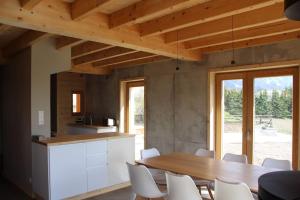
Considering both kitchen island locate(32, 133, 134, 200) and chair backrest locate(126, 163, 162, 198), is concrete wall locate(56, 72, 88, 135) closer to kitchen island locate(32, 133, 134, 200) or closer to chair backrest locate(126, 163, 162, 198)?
kitchen island locate(32, 133, 134, 200)

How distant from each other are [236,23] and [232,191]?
78.6 inches

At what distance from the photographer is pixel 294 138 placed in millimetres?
3961

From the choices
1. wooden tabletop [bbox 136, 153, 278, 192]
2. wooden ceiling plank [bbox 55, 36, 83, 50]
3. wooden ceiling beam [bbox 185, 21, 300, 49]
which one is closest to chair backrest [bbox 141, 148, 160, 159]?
wooden tabletop [bbox 136, 153, 278, 192]

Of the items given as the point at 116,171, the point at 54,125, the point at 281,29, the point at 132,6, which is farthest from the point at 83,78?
the point at 281,29

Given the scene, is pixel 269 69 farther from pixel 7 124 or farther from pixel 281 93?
pixel 7 124

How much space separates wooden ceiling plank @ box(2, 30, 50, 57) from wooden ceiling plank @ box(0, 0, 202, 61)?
0.97 meters

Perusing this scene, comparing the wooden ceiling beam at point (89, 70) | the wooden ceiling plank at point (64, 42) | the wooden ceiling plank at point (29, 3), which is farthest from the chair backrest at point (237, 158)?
the wooden ceiling beam at point (89, 70)

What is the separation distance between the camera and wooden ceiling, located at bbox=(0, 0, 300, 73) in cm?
252

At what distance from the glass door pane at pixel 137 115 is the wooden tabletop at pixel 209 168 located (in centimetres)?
273

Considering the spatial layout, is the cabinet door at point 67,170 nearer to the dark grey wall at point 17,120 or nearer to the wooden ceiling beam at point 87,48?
the dark grey wall at point 17,120

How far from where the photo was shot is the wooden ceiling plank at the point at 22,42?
3.74m

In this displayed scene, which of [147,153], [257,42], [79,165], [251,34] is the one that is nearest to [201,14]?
[251,34]

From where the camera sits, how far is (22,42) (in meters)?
4.14

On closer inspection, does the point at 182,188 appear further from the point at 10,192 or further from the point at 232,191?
the point at 10,192
